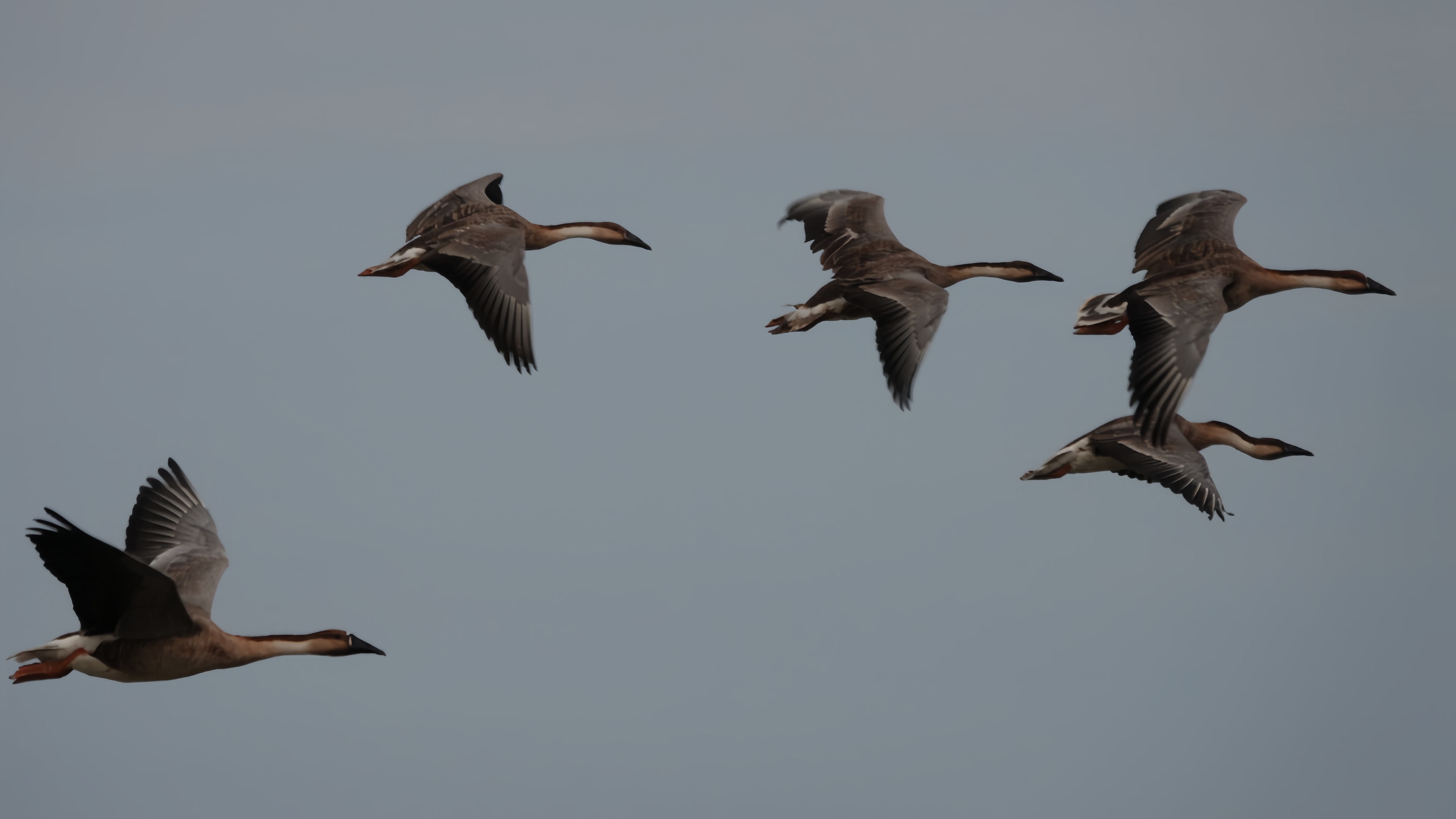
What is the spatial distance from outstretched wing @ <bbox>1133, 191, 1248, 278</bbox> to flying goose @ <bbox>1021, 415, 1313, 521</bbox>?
1945 mm

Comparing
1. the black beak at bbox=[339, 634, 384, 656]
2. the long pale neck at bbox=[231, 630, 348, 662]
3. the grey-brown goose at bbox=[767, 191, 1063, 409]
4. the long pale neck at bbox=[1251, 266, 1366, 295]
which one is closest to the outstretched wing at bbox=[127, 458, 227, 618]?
the long pale neck at bbox=[231, 630, 348, 662]

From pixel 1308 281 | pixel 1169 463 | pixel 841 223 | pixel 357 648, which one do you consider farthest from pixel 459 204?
pixel 1308 281

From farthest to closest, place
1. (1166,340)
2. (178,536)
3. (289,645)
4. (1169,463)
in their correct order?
(1169,463) → (178,536) → (1166,340) → (289,645)

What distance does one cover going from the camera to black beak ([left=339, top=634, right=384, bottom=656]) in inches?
600

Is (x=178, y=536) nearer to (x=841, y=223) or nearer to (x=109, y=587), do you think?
(x=109, y=587)

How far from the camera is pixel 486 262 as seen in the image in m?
18.4

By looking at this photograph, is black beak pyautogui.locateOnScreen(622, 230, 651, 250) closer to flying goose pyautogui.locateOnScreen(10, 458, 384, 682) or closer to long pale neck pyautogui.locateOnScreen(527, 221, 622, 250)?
long pale neck pyautogui.locateOnScreen(527, 221, 622, 250)

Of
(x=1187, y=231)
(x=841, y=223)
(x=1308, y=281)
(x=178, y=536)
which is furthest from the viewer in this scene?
(x=841, y=223)

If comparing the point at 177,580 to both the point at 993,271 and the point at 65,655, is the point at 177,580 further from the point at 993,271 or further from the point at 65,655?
the point at 993,271

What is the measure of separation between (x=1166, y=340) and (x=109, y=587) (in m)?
10.5

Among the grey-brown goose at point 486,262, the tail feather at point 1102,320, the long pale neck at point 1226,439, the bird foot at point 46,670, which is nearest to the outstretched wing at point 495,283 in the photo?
the grey-brown goose at point 486,262

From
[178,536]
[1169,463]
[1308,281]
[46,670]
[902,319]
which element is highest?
[1308,281]

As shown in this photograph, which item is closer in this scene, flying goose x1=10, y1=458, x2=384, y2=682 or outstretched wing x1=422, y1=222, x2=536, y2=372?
flying goose x1=10, y1=458, x2=384, y2=682

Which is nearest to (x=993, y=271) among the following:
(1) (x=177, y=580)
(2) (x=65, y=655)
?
(1) (x=177, y=580)
